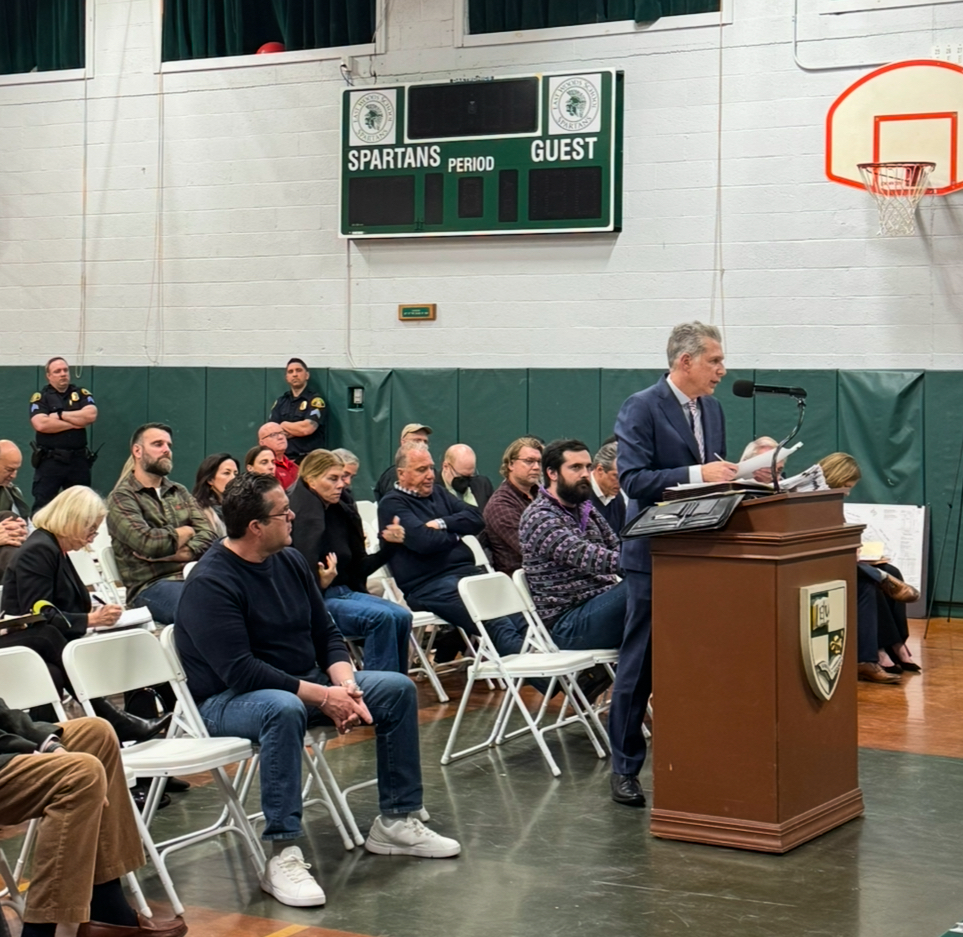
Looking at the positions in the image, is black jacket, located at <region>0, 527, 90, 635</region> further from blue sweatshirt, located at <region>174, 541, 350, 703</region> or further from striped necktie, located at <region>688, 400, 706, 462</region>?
striped necktie, located at <region>688, 400, 706, 462</region>

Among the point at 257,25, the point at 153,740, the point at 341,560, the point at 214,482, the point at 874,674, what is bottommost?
the point at 874,674

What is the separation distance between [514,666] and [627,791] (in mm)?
742

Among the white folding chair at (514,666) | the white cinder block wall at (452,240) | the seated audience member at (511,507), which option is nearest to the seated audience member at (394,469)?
A: the seated audience member at (511,507)

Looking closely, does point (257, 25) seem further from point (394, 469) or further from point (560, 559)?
point (560, 559)

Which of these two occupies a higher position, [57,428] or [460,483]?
[57,428]

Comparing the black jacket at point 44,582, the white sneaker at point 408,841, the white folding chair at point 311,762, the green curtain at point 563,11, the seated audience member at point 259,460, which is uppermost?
the green curtain at point 563,11

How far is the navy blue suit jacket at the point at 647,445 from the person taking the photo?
4.85 metres

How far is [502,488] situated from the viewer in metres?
7.29

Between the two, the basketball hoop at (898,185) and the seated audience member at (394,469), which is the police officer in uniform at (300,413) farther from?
the basketball hoop at (898,185)

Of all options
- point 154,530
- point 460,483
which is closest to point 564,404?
point 460,483

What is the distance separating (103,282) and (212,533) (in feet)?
21.7

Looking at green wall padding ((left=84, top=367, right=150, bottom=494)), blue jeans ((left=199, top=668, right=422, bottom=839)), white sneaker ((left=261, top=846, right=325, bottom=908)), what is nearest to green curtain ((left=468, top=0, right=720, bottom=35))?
green wall padding ((left=84, top=367, right=150, bottom=494))

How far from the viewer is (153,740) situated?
443 cm

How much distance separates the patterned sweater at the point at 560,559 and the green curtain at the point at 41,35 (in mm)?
9143
